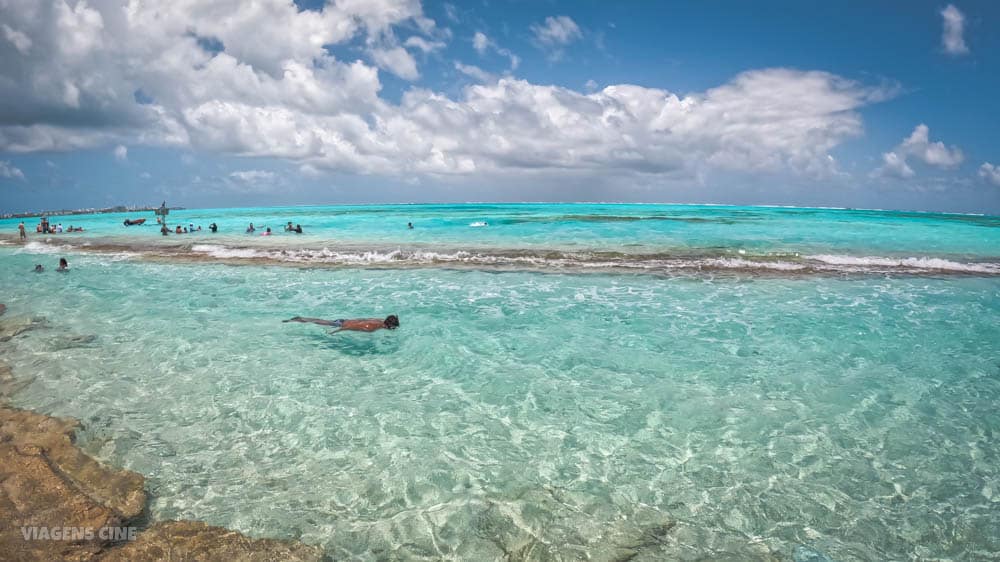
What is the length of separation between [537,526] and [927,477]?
16.6 feet

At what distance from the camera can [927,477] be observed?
219 inches

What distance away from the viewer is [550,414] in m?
7.24

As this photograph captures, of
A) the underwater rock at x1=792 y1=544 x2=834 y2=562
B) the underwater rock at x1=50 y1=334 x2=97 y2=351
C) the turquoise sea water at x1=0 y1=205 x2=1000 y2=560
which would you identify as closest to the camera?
the underwater rock at x1=792 y1=544 x2=834 y2=562

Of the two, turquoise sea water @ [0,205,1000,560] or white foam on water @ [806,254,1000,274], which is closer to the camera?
turquoise sea water @ [0,205,1000,560]

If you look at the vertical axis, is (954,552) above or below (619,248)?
below

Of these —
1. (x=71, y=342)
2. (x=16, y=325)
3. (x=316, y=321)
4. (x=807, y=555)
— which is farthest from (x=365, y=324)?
(x=807, y=555)

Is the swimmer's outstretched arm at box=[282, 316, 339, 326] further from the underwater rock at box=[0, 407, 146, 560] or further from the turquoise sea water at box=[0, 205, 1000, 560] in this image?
the underwater rock at box=[0, 407, 146, 560]

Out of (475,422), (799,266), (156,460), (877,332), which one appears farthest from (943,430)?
(799,266)

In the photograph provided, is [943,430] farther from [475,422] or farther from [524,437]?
[475,422]

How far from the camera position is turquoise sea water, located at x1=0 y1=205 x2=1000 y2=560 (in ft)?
15.6

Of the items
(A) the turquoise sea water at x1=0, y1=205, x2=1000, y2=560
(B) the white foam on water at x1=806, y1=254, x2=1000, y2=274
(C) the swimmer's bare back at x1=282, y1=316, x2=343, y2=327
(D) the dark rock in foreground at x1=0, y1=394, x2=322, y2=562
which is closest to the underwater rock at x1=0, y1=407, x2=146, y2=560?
(D) the dark rock in foreground at x1=0, y1=394, x2=322, y2=562

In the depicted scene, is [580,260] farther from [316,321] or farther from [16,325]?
[16,325]

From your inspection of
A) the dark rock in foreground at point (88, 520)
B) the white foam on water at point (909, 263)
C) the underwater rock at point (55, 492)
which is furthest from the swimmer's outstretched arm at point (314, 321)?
the white foam on water at point (909, 263)

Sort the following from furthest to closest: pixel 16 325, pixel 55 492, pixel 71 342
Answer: pixel 16 325 < pixel 71 342 < pixel 55 492
